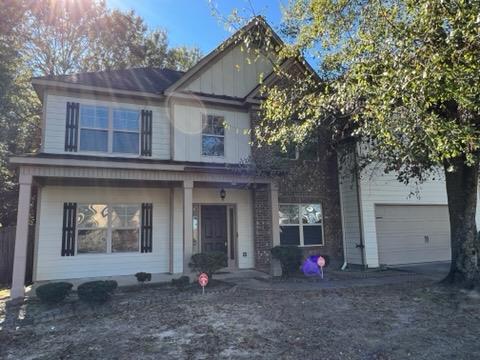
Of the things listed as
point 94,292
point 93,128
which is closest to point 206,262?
point 94,292

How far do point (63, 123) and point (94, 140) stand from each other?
0.95 metres

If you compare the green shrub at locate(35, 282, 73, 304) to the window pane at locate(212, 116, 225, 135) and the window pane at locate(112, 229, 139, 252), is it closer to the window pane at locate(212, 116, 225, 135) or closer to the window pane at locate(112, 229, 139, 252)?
the window pane at locate(112, 229, 139, 252)

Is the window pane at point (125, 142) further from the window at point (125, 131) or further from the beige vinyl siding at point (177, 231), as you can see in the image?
the beige vinyl siding at point (177, 231)

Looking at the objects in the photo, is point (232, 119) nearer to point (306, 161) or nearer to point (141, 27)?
point (306, 161)

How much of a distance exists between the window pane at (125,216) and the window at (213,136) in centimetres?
284

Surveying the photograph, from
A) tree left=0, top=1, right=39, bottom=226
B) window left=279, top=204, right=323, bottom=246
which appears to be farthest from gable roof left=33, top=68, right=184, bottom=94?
window left=279, top=204, right=323, bottom=246

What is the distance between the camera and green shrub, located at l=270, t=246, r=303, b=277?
10898 mm

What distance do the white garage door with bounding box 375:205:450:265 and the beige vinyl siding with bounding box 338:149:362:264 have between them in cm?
96

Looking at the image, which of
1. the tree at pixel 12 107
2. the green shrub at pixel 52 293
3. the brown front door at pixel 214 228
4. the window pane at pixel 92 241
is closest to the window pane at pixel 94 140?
the window pane at pixel 92 241

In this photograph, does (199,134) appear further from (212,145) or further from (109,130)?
(109,130)

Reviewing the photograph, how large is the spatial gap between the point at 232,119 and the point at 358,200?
17.0 feet

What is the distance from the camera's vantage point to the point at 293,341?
5.51 metres

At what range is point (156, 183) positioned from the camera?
11.8m

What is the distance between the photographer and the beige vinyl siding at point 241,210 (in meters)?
12.5
